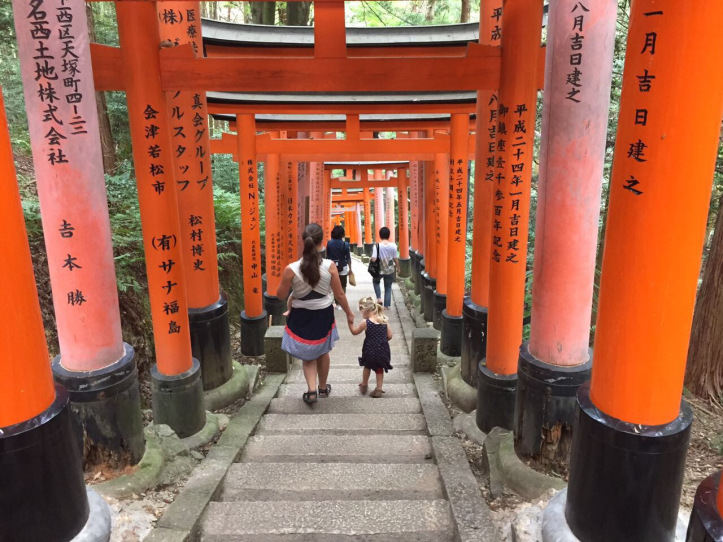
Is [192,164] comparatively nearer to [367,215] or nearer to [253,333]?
[253,333]

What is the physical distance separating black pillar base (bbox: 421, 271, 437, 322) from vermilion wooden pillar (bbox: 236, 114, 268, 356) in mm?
3388

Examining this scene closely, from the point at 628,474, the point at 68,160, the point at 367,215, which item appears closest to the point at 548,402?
the point at 628,474

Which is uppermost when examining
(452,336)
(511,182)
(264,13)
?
(264,13)

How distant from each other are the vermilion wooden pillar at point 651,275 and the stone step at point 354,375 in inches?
146

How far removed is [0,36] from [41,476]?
27.7 ft

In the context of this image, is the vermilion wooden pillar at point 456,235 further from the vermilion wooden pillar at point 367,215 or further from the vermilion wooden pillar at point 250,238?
the vermilion wooden pillar at point 367,215

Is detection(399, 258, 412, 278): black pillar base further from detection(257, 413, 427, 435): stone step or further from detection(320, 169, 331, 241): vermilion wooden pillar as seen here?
detection(257, 413, 427, 435): stone step

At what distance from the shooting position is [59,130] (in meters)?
2.87

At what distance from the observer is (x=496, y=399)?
12.8ft

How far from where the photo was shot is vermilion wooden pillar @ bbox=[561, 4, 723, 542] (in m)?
1.72

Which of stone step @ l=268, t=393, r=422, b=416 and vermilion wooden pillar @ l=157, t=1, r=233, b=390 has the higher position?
vermilion wooden pillar @ l=157, t=1, r=233, b=390

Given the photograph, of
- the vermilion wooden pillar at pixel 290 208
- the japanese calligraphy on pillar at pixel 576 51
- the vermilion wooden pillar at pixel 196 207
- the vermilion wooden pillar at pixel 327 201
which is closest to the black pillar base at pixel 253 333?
the vermilion wooden pillar at pixel 196 207

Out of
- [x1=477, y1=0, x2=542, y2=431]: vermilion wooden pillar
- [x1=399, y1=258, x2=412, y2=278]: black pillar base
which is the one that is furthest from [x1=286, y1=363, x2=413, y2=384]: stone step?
[x1=399, y1=258, x2=412, y2=278]: black pillar base

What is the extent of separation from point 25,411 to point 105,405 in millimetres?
1128
